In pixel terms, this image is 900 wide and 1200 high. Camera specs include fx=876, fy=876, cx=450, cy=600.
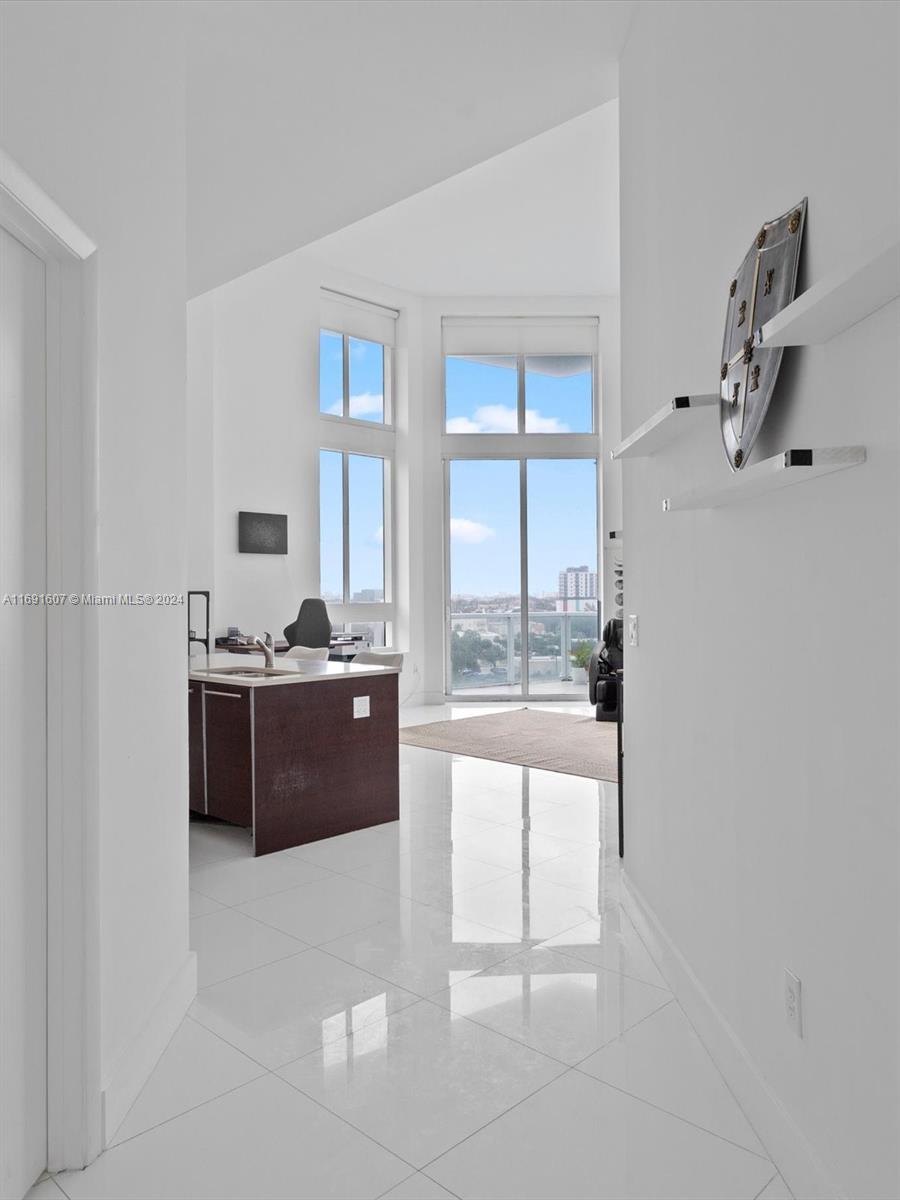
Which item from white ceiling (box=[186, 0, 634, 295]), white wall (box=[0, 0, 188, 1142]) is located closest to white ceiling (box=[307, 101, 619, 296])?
white ceiling (box=[186, 0, 634, 295])

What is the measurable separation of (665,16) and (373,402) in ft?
24.5

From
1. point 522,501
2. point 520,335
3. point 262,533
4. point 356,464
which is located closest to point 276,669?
point 262,533

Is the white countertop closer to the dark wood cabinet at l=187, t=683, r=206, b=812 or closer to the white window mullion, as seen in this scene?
the dark wood cabinet at l=187, t=683, r=206, b=812

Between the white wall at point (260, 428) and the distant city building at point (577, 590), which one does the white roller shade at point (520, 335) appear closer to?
the white wall at point (260, 428)

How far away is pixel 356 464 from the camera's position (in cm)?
999

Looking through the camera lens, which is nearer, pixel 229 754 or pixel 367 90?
pixel 367 90

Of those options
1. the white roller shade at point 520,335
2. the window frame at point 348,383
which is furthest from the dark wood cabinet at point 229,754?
the white roller shade at point 520,335

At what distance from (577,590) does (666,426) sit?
816 cm

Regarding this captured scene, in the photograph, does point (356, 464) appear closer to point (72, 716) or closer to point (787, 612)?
point (72, 716)

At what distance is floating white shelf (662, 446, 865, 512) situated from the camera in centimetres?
145

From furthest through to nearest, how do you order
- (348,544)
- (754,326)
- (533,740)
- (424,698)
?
(424,698) → (348,544) → (533,740) → (754,326)

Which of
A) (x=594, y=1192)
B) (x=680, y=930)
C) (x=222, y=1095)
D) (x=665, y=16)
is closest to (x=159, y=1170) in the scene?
(x=222, y=1095)

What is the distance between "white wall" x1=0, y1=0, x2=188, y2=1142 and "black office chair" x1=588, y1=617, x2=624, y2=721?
6008mm

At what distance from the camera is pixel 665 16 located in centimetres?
288
